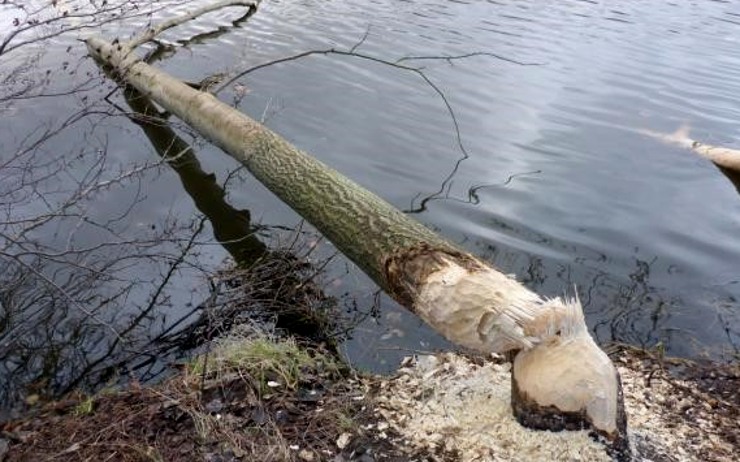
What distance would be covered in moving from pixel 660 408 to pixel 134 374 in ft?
9.29

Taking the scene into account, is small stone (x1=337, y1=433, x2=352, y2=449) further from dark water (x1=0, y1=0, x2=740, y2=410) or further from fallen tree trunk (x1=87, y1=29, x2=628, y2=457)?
dark water (x1=0, y1=0, x2=740, y2=410)

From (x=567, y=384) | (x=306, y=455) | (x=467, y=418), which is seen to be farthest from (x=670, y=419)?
(x=306, y=455)

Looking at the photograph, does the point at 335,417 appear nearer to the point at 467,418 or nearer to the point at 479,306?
the point at 467,418

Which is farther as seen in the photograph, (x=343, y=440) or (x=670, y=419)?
(x=670, y=419)

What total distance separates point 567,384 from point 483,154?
3.81 metres

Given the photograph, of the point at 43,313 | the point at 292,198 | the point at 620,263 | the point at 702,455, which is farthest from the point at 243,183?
the point at 702,455

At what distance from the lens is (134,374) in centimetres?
390

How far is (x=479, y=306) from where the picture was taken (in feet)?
9.78

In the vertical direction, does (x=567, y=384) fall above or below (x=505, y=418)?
above

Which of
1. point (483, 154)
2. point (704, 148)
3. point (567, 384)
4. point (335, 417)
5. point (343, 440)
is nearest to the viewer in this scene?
point (567, 384)

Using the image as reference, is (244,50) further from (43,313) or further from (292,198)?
(43,313)

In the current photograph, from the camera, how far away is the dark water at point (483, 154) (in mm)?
4605

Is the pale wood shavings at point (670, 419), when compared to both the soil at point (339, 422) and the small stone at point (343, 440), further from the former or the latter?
the small stone at point (343, 440)

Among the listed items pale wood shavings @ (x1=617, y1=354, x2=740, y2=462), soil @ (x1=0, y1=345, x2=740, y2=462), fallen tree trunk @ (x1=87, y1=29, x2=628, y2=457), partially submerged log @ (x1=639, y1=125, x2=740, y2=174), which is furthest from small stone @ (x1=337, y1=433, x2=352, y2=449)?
partially submerged log @ (x1=639, y1=125, x2=740, y2=174)
